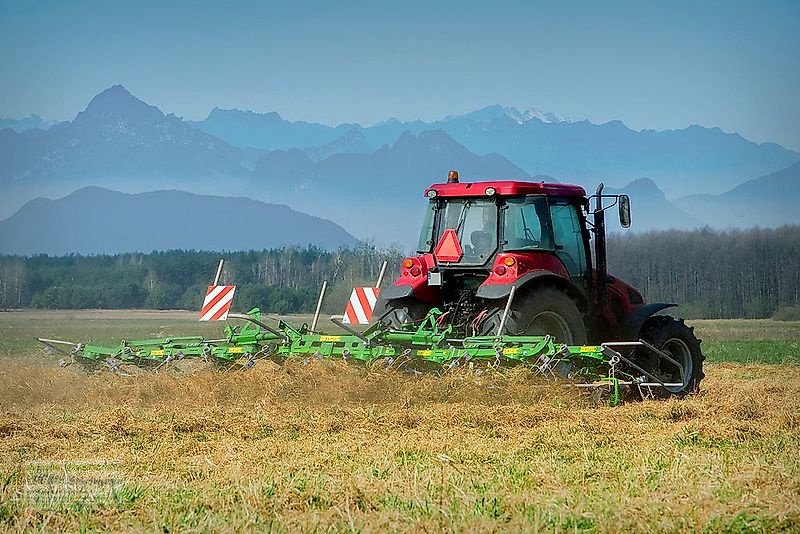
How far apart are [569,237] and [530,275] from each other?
1.25 meters

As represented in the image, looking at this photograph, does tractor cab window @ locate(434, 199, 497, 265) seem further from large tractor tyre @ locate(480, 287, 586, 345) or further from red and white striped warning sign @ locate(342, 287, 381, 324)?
red and white striped warning sign @ locate(342, 287, 381, 324)

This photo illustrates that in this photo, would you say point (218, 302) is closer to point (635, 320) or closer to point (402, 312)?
point (402, 312)

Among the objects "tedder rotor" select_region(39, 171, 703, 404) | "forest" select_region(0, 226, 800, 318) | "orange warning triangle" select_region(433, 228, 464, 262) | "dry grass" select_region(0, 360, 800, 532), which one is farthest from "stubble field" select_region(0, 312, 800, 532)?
"forest" select_region(0, 226, 800, 318)

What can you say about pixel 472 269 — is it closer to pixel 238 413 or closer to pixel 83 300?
pixel 238 413

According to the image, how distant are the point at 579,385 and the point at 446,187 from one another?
10.2 feet

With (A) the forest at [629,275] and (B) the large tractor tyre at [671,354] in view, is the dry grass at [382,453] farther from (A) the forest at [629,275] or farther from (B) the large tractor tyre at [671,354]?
(A) the forest at [629,275]

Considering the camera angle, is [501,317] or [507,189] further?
[507,189]

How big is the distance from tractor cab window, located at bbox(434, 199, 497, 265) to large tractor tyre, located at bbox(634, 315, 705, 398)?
2.03m

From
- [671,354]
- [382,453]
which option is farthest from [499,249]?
[382,453]

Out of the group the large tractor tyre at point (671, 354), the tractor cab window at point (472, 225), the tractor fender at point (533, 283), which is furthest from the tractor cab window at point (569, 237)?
the large tractor tyre at point (671, 354)

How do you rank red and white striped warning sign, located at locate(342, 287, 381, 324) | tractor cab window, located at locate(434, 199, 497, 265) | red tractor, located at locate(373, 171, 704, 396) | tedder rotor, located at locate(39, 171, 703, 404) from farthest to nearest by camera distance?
red and white striped warning sign, located at locate(342, 287, 381, 324), tractor cab window, located at locate(434, 199, 497, 265), red tractor, located at locate(373, 171, 704, 396), tedder rotor, located at locate(39, 171, 703, 404)

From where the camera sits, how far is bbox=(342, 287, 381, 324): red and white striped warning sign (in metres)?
12.8

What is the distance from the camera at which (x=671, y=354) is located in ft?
42.1

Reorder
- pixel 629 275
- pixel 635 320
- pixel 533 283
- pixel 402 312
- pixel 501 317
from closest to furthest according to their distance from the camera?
pixel 501 317
pixel 533 283
pixel 402 312
pixel 635 320
pixel 629 275
